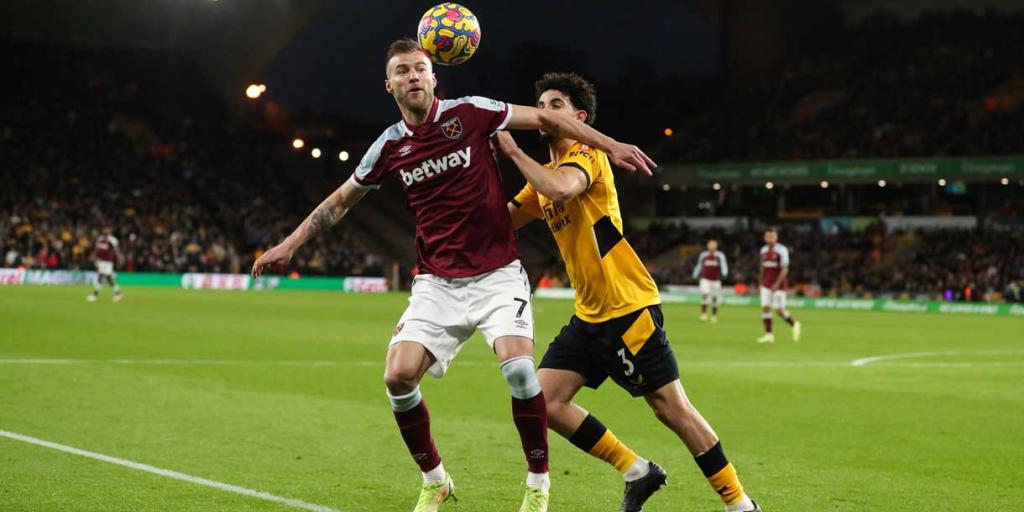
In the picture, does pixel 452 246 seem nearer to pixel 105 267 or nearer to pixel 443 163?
pixel 443 163

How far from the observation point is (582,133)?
638 cm

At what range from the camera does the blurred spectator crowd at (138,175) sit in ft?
166

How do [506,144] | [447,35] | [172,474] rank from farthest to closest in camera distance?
1. [172,474]
2. [447,35]
3. [506,144]

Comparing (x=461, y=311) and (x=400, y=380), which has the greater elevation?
(x=461, y=311)

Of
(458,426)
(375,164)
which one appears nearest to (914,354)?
(458,426)

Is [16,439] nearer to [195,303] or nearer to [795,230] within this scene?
[195,303]

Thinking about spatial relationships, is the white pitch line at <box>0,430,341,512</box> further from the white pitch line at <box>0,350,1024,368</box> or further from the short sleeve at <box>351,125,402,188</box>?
the white pitch line at <box>0,350,1024,368</box>

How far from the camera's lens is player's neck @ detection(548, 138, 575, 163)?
22.5ft

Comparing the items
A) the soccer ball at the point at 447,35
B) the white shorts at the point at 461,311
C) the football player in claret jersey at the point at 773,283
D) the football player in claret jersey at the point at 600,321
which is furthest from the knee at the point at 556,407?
the football player in claret jersey at the point at 773,283

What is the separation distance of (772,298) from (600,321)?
18.1 metres

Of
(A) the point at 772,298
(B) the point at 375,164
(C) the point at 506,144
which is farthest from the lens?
(A) the point at 772,298

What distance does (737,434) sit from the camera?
1075 centimetres

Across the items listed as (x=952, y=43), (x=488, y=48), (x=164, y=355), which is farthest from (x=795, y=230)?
(x=164, y=355)

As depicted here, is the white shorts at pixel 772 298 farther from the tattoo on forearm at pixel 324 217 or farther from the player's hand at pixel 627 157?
the player's hand at pixel 627 157
